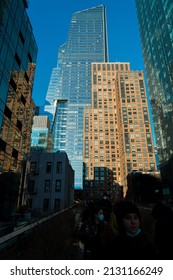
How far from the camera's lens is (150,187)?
6650cm

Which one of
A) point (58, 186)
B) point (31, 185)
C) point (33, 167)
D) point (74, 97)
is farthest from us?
point (74, 97)

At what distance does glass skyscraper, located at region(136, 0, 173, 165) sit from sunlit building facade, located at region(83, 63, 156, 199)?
38326mm

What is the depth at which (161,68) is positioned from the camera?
50031mm

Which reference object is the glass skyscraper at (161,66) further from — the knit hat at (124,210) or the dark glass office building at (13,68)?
the knit hat at (124,210)

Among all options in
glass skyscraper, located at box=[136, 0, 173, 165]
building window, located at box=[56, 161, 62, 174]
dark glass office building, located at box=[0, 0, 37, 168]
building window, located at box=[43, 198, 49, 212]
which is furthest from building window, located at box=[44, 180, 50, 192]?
glass skyscraper, located at box=[136, 0, 173, 165]

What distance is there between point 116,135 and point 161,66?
215 ft

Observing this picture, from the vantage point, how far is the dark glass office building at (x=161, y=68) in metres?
44.6

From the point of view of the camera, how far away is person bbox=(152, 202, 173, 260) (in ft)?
9.17

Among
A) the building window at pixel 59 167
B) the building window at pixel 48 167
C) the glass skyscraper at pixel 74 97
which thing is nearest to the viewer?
the building window at pixel 48 167

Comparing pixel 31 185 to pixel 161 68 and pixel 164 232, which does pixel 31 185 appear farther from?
pixel 161 68

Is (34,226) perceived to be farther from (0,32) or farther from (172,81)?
(172,81)

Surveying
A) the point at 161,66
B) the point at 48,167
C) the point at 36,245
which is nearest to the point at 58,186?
the point at 48,167

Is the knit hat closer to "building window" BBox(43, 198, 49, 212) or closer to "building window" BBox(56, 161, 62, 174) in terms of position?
"building window" BBox(43, 198, 49, 212)

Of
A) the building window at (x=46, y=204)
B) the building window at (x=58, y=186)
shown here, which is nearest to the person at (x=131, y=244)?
the building window at (x=58, y=186)
